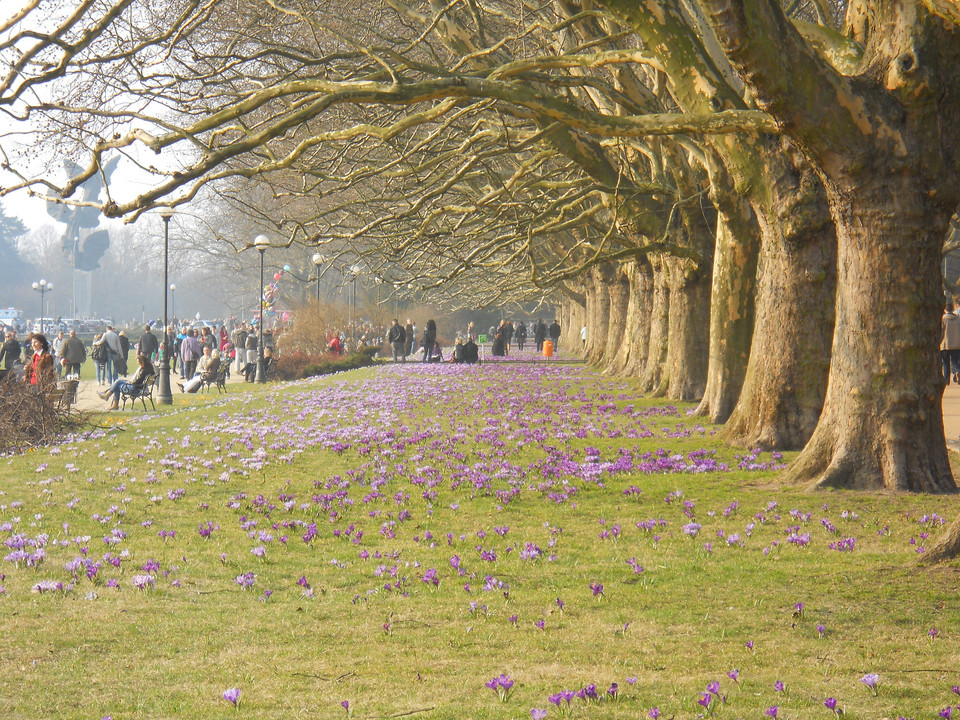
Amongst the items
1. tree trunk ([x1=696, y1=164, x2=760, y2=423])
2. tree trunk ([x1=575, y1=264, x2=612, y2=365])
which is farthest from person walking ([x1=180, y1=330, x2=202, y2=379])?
tree trunk ([x1=696, y1=164, x2=760, y2=423])

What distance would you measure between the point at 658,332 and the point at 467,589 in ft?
53.4

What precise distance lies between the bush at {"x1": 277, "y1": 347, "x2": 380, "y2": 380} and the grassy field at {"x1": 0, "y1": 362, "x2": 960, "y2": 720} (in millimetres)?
22330

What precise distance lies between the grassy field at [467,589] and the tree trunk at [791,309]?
827 mm

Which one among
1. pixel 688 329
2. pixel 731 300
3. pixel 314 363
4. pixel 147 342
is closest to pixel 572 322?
pixel 314 363

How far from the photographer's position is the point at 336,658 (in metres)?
4.96

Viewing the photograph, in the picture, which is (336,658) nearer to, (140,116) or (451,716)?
(451,716)

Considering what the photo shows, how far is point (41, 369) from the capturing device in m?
16.5

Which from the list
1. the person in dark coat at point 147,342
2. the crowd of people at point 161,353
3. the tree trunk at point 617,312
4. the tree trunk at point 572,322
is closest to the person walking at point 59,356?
the crowd of people at point 161,353

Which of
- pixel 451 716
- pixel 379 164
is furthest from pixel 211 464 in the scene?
pixel 451 716

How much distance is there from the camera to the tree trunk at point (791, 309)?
11.1 metres

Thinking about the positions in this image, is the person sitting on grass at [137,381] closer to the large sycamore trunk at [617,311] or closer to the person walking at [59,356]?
the person walking at [59,356]

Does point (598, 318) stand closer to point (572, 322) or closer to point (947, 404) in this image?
point (947, 404)

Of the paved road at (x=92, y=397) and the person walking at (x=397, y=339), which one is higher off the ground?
the person walking at (x=397, y=339)

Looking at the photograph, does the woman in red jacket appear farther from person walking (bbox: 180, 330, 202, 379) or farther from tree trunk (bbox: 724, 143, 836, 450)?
person walking (bbox: 180, 330, 202, 379)
